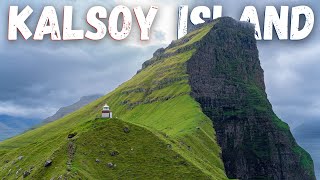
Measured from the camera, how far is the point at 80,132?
6752 inches

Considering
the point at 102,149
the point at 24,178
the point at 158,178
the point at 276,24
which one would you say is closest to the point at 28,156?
the point at 24,178

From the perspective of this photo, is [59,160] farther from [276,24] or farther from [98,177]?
[276,24]

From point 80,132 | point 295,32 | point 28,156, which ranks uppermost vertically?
point 295,32

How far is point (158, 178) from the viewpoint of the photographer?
157000 mm

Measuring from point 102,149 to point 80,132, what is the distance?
Result: 12.5 m

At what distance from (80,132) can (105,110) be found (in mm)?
20870

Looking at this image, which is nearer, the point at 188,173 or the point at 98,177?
the point at 98,177

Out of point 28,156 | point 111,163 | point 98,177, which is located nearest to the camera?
point 98,177

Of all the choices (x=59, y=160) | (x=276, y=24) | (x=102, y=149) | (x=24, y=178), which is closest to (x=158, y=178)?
(x=102, y=149)

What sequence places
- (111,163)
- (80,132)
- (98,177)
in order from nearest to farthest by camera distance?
(98,177) → (111,163) → (80,132)

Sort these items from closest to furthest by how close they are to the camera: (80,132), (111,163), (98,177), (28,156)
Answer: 1. (98,177)
2. (111,163)
3. (80,132)
4. (28,156)

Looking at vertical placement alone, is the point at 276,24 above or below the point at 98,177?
above

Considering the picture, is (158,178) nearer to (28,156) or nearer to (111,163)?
(111,163)

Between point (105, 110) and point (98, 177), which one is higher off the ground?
point (105, 110)
